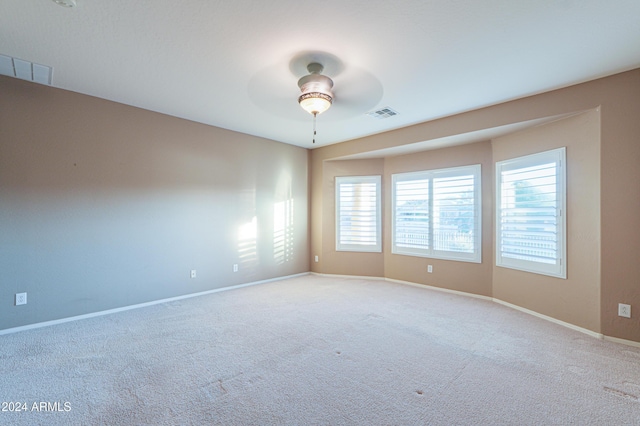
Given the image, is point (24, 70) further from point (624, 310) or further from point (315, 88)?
point (624, 310)

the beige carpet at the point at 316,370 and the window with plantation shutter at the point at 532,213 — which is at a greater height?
the window with plantation shutter at the point at 532,213

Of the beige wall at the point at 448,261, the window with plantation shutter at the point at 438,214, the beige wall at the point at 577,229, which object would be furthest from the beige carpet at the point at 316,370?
the window with plantation shutter at the point at 438,214

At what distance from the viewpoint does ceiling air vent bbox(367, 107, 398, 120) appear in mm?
3868

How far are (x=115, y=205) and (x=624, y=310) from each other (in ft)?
19.7

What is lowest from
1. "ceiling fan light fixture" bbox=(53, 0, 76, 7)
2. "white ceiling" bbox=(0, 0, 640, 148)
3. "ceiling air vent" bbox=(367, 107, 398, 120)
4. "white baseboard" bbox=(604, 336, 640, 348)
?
"white baseboard" bbox=(604, 336, 640, 348)

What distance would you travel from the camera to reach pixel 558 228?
11.0 feet

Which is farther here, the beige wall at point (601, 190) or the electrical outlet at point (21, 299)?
the electrical outlet at point (21, 299)

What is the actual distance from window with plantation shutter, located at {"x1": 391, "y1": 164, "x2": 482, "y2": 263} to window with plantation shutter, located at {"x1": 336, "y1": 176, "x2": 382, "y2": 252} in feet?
1.18

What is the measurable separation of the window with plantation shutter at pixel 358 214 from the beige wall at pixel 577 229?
2.57 metres

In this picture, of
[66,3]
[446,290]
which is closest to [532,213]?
[446,290]

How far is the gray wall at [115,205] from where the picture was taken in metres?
3.08

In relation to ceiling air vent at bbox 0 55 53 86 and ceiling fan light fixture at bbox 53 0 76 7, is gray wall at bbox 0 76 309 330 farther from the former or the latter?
ceiling fan light fixture at bbox 53 0 76 7

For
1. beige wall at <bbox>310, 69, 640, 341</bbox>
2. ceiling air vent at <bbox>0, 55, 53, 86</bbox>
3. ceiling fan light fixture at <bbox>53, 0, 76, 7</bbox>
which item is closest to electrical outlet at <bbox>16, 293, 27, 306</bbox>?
ceiling air vent at <bbox>0, 55, 53, 86</bbox>

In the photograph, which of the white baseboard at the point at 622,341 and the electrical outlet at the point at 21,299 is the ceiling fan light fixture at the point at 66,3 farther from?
the white baseboard at the point at 622,341
